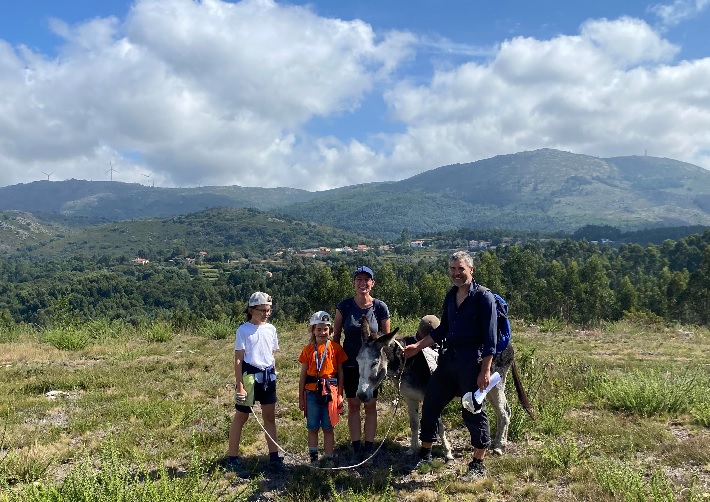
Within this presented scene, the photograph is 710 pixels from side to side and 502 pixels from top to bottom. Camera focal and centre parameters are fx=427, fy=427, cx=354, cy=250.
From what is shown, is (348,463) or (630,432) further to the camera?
(630,432)

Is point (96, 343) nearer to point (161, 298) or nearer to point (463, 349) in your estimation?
point (463, 349)

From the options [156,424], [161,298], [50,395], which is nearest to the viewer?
[156,424]

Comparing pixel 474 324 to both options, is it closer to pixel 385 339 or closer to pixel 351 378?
pixel 385 339

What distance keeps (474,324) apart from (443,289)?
4630cm

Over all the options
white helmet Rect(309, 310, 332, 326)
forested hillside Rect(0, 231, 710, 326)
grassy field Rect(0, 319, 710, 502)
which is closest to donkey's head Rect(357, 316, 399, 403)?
white helmet Rect(309, 310, 332, 326)

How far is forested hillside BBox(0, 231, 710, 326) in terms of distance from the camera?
157 feet

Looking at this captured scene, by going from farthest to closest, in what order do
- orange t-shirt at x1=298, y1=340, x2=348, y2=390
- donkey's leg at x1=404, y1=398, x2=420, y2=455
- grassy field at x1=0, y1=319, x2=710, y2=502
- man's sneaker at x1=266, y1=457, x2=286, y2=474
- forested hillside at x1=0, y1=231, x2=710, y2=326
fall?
forested hillside at x1=0, y1=231, x2=710, y2=326, donkey's leg at x1=404, y1=398, x2=420, y2=455, man's sneaker at x1=266, y1=457, x2=286, y2=474, orange t-shirt at x1=298, y1=340, x2=348, y2=390, grassy field at x1=0, y1=319, x2=710, y2=502

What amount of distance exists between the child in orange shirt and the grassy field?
51cm

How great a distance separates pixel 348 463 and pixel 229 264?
16168 centimetres

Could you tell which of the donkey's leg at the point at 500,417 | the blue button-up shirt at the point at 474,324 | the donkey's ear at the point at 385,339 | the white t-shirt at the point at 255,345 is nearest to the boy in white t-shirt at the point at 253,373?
the white t-shirt at the point at 255,345

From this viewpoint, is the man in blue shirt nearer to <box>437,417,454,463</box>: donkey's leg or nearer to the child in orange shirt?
<box>437,417,454,463</box>: donkey's leg

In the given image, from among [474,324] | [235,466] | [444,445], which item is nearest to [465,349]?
[474,324]

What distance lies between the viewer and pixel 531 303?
2248 inches

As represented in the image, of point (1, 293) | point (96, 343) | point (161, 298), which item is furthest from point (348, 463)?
point (1, 293)
